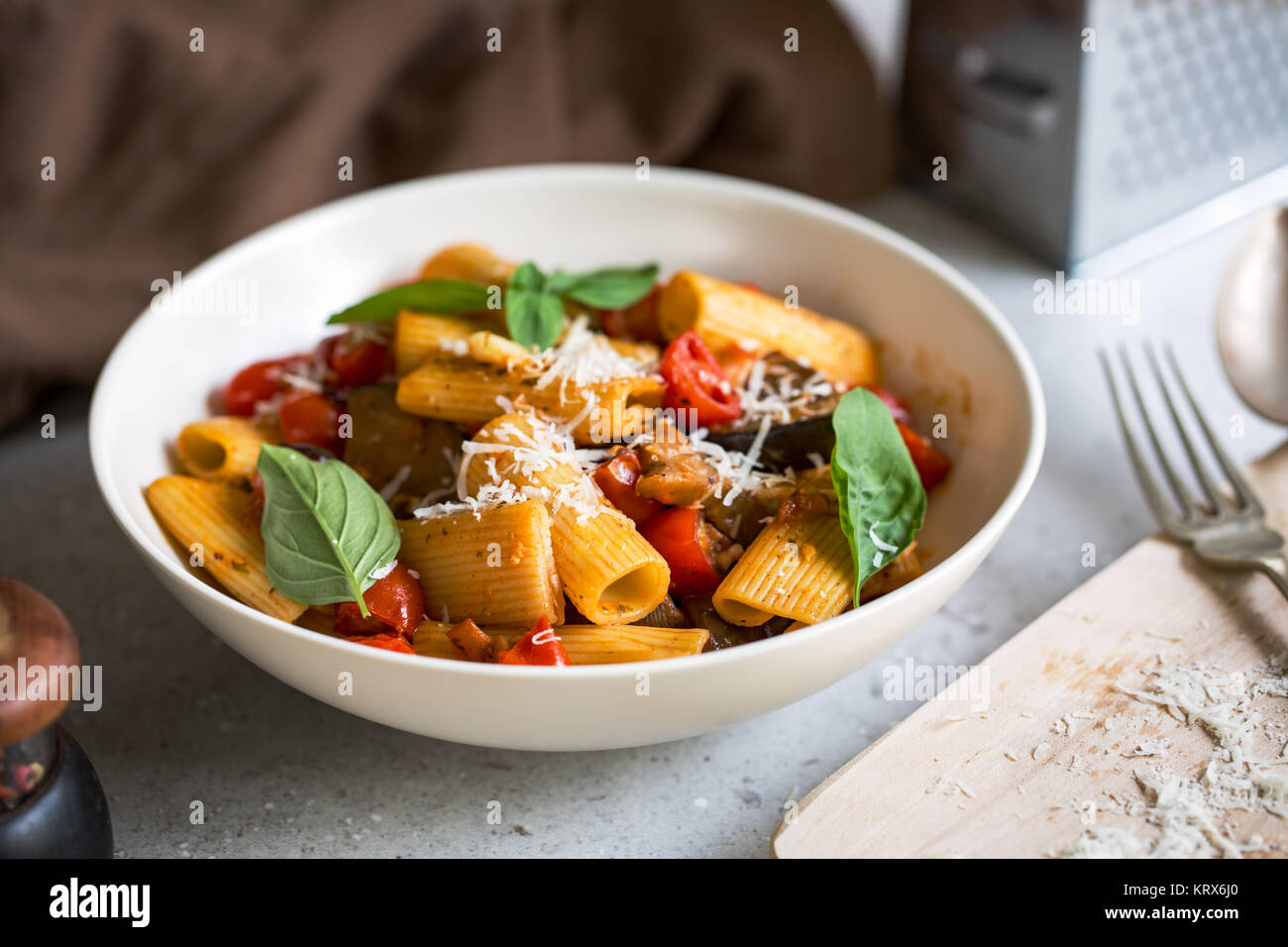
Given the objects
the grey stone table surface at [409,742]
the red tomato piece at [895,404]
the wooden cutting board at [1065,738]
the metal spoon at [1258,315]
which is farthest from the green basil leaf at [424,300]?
the metal spoon at [1258,315]

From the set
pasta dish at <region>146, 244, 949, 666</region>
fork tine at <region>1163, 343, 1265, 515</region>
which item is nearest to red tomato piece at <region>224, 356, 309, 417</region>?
pasta dish at <region>146, 244, 949, 666</region>

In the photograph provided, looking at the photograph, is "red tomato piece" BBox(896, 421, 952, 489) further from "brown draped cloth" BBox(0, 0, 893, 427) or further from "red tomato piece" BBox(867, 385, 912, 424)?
"brown draped cloth" BBox(0, 0, 893, 427)

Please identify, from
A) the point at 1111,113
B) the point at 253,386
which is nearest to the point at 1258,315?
the point at 1111,113

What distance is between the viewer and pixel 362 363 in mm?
2146

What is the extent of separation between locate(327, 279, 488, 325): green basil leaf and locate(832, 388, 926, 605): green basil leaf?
26.9 inches

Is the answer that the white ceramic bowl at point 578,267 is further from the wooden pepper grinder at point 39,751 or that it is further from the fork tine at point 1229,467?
the fork tine at point 1229,467

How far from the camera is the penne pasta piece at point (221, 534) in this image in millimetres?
1730

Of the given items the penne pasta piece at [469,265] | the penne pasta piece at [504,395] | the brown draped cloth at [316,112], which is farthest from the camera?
the brown draped cloth at [316,112]

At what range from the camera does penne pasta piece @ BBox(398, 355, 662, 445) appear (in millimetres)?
1852

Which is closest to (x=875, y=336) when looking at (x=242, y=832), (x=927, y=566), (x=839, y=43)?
(x=927, y=566)

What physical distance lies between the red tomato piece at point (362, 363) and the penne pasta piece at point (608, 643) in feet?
2.10

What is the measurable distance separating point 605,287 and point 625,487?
482mm

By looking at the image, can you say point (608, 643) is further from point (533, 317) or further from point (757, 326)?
point (757, 326)
